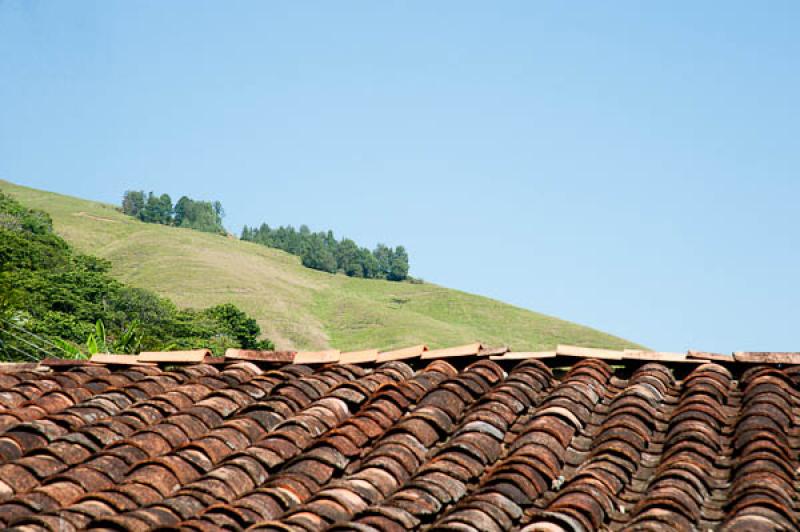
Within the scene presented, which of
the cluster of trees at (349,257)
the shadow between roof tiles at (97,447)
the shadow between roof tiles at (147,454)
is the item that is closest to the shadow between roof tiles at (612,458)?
the shadow between roof tiles at (147,454)

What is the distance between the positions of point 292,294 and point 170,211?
5401cm

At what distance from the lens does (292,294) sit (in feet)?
404

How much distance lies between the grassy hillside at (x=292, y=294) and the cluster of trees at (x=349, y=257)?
536cm

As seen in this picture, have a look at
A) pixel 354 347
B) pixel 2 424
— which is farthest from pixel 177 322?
pixel 2 424

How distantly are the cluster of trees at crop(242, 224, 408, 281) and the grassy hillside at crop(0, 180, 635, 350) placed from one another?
17.6ft

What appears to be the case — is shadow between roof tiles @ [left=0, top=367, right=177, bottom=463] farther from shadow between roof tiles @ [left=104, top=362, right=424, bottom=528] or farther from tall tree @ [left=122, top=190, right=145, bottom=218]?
tall tree @ [left=122, top=190, right=145, bottom=218]

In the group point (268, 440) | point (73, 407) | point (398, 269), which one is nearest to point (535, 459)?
point (268, 440)

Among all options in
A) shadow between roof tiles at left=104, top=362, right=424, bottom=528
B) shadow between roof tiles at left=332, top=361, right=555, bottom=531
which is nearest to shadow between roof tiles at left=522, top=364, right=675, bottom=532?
shadow between roof tiles at left=332, top=361, right=555, bottom=531

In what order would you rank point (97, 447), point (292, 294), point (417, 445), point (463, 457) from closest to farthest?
point (463, 457) < point (417, 445) < point (97, 447) < point (292, 294)

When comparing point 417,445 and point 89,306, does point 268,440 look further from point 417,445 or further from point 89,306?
point 89,306

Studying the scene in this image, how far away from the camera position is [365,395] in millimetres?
6965

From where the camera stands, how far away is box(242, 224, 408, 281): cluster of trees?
153m

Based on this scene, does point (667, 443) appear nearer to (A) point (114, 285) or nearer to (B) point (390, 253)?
(A) point (114, 285)

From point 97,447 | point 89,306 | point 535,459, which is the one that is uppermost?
point 535,459
